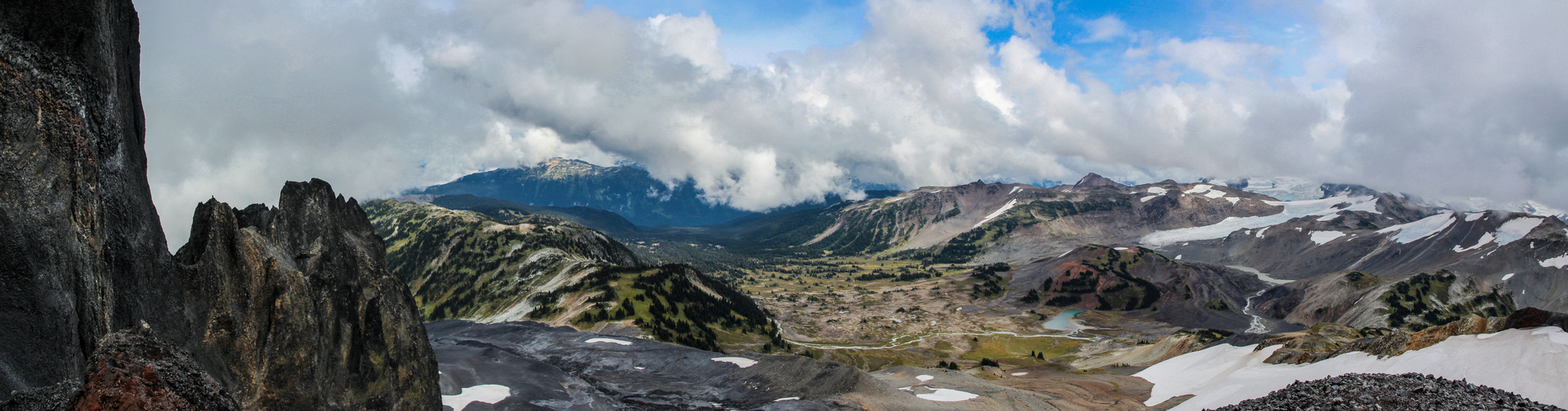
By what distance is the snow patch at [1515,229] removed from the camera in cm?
18388

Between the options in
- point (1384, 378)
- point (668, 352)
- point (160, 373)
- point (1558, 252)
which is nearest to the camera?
point (160, 373)

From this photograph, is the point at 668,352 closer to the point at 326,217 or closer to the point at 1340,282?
the point at 326,217

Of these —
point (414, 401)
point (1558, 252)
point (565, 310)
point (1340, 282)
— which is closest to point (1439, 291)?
point (1340, 282)

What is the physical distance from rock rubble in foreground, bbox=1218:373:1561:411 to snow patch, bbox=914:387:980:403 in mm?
22081

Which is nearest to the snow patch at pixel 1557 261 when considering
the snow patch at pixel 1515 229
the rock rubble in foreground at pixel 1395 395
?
the snow patch at pixel 1515 229

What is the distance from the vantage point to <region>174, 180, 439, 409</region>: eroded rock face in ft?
71.7

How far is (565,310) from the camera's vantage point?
9038 centimetres

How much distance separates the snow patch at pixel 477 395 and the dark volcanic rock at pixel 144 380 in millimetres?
38190

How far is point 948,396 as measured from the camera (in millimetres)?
50312

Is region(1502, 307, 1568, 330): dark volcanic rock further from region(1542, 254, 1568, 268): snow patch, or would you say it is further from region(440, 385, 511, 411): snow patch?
region(1542, 254, 1568, 268): snow patch

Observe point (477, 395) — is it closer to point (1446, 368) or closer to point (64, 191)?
point (64, 191)

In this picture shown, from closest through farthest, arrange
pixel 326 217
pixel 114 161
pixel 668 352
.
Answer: pixel 114 161 < pixel 326 217 < pixel 668 352

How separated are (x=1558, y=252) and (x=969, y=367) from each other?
640 ft

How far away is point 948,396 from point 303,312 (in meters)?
43.4
